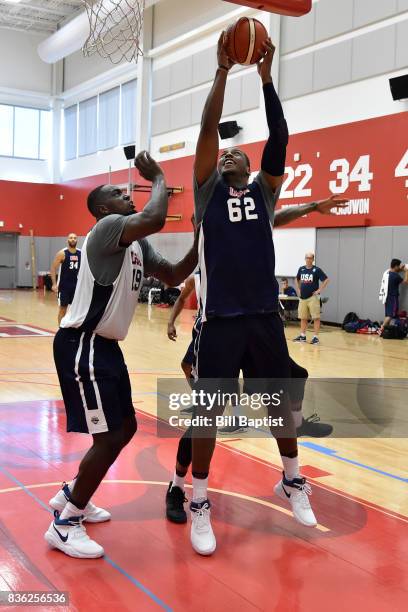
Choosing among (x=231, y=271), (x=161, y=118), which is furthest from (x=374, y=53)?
(x=231, y=271)

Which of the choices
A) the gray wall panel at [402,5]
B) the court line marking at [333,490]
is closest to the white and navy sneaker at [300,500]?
the court line marking at [333,490]

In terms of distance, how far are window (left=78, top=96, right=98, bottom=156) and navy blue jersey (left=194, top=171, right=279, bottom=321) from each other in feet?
79.4

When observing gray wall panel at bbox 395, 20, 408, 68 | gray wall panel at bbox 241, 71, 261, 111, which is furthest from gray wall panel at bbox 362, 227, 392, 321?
gray wall panel at bbox 241, 71, 261, 111

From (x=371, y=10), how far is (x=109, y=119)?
13.0m

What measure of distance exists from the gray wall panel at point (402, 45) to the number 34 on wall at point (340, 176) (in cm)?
186

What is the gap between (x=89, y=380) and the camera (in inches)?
125

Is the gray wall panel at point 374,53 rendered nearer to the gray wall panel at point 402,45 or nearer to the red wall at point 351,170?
the gray wall panel at point 402,45

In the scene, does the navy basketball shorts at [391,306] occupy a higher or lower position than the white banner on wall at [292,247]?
lower

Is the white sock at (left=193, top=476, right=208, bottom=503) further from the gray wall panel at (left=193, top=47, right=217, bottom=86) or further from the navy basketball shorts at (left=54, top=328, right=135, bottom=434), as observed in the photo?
the gray wall panel at (left=193, top=47, right=217, bottom=86)

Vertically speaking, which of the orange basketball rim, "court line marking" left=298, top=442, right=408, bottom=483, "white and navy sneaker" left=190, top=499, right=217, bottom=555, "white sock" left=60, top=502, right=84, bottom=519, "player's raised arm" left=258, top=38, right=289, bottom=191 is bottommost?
"court line marking" left=298, top=442, right=408, bottom=483

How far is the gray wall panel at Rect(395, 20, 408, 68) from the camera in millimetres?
13922

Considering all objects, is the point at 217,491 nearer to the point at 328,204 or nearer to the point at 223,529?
the point at 223,529

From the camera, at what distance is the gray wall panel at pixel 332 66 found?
15.3m

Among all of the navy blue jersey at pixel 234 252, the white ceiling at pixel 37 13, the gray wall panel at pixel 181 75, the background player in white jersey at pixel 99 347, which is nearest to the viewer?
the background player in white jersey at pixel 99 347
